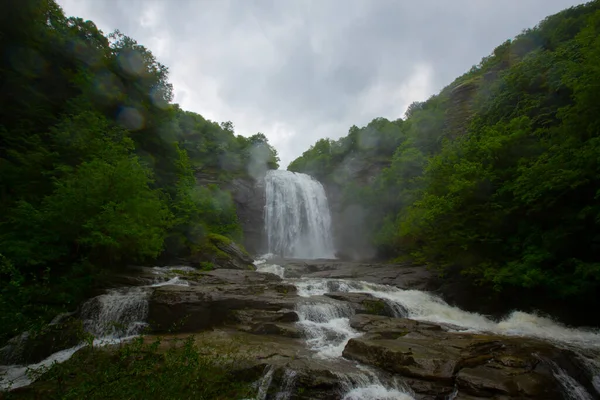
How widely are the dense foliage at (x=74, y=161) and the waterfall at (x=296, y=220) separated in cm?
1298

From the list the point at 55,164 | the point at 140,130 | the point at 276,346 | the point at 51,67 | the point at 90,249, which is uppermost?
the point at 51,67

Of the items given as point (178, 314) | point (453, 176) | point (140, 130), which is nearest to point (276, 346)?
point (178, 314)

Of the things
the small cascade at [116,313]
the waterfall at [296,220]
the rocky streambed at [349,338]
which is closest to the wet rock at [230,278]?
the rocky streambed at [349,338]

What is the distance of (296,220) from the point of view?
34.0 m

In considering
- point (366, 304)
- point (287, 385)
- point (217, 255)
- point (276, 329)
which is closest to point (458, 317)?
point (366, 304)

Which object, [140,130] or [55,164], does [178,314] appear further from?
[140,130]

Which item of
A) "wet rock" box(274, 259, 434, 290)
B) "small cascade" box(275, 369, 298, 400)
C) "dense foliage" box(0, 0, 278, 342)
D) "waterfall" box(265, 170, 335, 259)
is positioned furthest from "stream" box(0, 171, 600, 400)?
"waterfall" box(265, 170, 335, 259)

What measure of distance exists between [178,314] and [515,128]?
16571mm

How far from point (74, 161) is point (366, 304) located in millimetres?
13100

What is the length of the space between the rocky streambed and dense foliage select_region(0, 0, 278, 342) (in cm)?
148

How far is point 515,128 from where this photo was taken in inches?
583

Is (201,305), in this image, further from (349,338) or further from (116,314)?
(349,338)

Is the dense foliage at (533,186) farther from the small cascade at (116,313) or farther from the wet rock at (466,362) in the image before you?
the small cascade at (116,313)

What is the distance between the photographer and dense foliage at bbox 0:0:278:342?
10180mm
